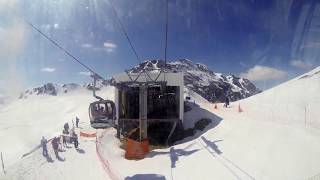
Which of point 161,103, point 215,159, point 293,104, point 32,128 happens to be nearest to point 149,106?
point 161,103

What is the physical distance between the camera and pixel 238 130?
106 ft

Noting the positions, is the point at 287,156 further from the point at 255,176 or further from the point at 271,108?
the point at 271,108

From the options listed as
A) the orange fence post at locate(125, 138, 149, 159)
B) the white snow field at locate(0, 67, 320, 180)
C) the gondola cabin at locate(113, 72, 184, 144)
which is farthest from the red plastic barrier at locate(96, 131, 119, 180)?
the gondola cabin at locate(113, 72, 184, 144)

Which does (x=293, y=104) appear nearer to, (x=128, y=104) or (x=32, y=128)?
(x=128, y=104)

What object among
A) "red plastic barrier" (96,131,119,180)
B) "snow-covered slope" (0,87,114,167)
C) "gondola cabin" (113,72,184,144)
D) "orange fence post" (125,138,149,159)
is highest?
"gondola cabin" (113,72,184,144)

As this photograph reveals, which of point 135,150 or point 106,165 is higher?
point 135,150

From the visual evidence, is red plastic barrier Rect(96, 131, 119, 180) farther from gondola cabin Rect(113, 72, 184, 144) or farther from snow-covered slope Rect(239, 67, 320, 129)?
snow-covered slope Rect(239, 67, 320, 129)

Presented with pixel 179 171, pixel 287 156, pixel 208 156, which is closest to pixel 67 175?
pixel 179 171

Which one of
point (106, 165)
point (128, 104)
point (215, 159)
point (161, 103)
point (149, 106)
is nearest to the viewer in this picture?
point (215, 159)

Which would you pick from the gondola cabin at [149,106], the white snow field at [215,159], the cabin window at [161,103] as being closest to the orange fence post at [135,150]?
the white snow field at [215,159]

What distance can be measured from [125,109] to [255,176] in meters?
25.4

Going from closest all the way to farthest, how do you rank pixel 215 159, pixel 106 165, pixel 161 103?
pixel 215 159, pixel 106 165, pixel 161 103

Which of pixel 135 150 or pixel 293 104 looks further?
pixel 293 104

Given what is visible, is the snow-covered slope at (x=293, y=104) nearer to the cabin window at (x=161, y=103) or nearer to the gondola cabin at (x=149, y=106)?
the gondola cabin at (x=149, y=106)
